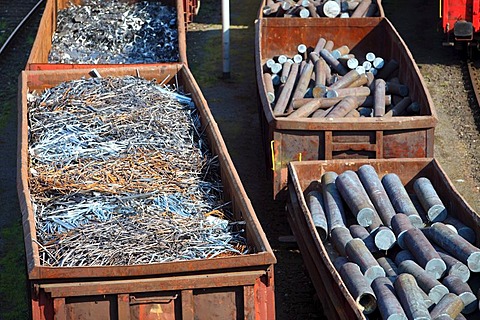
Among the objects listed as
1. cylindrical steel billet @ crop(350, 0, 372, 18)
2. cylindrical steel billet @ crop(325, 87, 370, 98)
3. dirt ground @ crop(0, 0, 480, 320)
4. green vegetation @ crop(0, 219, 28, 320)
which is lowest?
green vegetation @ crop(0, 219, 28, 320)

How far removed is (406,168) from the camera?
9625 mm

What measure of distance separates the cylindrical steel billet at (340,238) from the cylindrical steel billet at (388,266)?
35 cm

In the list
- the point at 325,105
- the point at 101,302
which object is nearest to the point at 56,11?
the point at 325,105

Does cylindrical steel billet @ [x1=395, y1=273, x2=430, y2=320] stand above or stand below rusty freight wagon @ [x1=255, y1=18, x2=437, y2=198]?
below

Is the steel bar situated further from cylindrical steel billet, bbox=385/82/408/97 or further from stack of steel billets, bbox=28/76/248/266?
cylindrical steel billet, bbox=385/82/408/97

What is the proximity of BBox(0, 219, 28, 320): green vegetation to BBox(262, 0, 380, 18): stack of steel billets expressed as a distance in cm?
577

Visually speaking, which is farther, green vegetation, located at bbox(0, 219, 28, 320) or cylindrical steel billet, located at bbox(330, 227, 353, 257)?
green vegetation, located at bbox(0, 219, 28, 320)

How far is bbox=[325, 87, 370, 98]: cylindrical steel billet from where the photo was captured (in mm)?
11477

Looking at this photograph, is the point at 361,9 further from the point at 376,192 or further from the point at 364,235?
the point at 364,235

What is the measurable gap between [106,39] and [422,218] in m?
6.99

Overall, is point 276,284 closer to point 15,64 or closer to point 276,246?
point 276,246

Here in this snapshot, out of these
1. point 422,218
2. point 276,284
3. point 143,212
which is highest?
point 143,212

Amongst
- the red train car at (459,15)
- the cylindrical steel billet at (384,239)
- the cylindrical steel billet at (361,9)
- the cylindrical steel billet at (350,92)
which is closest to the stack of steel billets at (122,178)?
the cylindrical steel billet at (384,239)

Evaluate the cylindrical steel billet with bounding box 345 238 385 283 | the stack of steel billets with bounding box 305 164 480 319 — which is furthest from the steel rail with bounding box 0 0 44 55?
the cylindrical steel billet with bounding box 345 238 385 283
